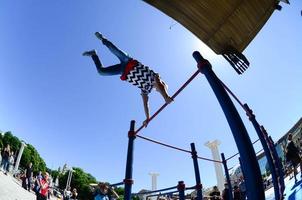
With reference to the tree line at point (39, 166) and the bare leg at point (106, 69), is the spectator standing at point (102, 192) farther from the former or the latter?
the tree line at point (39, 166)

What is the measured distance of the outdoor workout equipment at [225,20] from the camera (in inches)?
210

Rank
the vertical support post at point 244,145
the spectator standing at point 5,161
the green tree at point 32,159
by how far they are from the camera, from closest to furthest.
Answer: the vertical support post at point 244,145 → the spectator standing at point 5,161 → the green tree at point 32,159

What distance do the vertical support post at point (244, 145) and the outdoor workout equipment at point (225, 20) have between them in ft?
11.4

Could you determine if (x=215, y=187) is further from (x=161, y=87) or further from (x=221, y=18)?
(x=221, y=18)

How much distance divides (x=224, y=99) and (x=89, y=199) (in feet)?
152

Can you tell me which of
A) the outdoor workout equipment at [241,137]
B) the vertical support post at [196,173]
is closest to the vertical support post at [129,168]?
the vertical support post at [196,173]

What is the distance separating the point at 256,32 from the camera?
599cm

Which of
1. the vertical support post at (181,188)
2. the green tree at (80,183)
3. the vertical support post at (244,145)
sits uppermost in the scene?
the green tree at (80,183)

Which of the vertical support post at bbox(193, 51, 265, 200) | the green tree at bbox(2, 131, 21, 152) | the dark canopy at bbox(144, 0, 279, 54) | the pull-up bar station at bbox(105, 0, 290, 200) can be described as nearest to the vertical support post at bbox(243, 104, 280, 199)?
the pull-up bar station at bbox(105, 0, 290, 200)

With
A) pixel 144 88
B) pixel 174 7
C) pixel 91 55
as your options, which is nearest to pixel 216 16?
pixel 174 7

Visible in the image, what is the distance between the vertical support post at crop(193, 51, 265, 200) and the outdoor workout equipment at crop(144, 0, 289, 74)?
3489mm

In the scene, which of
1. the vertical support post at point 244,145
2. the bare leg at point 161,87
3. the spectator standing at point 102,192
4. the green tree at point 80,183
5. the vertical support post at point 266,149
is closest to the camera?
the vertical support post at point 244,145

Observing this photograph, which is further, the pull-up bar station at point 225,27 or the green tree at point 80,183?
the green tree at point 80,183

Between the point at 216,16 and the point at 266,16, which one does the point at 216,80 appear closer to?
the point at 216,16
